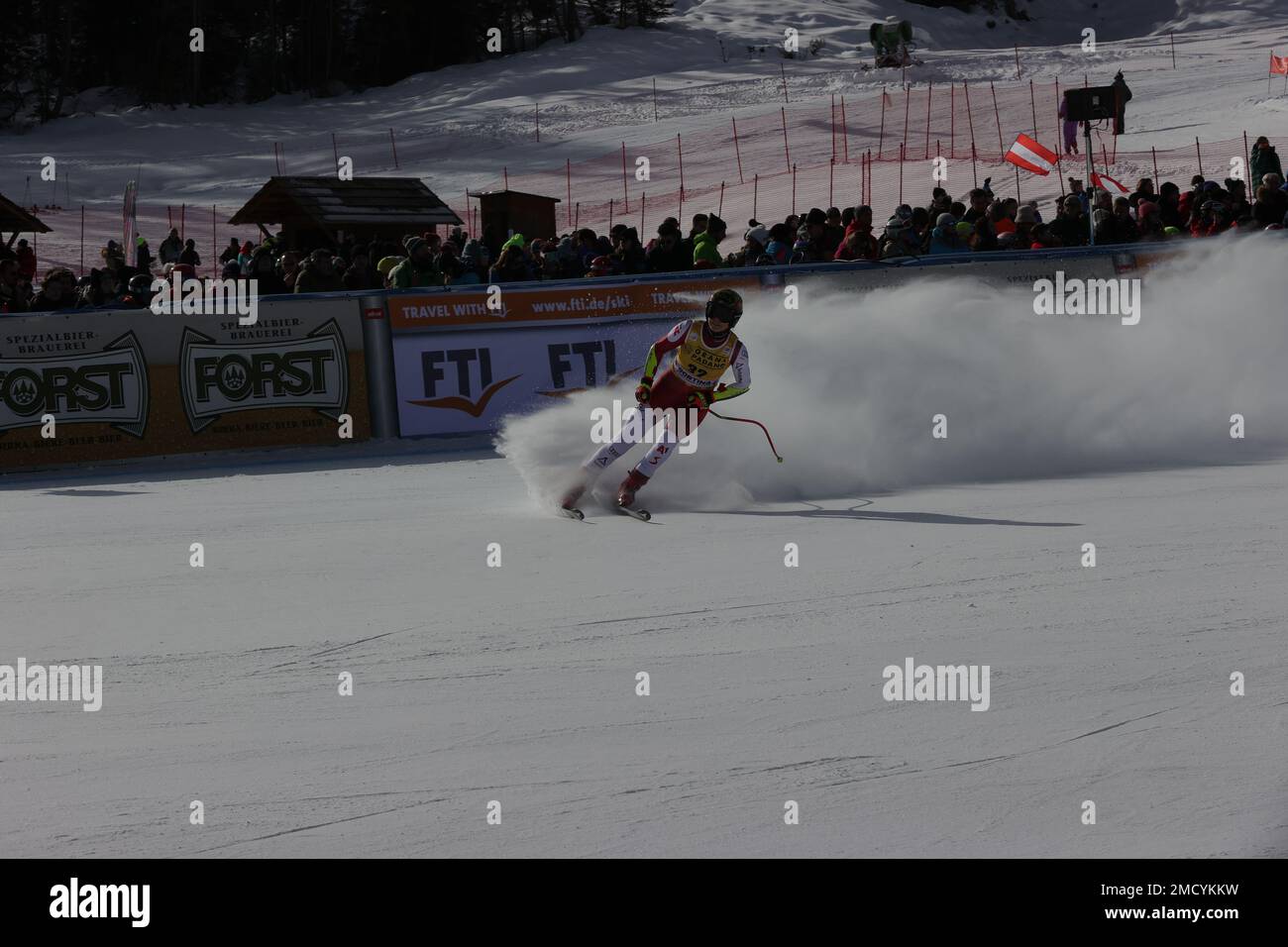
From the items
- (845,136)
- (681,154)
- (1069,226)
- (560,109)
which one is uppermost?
(560,109)

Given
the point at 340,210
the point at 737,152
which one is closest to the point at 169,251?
the point at 340,210

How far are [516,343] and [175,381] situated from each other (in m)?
3.53

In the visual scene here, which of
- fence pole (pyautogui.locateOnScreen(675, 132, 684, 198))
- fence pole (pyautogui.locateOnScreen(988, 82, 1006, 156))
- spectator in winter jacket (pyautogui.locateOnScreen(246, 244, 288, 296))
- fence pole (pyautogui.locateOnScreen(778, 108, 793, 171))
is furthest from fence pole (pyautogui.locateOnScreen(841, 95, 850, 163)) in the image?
spectator in winter jacket (pyautogui.locateOnScreen(246, 244, 288, 296))

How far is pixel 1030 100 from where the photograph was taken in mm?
39438

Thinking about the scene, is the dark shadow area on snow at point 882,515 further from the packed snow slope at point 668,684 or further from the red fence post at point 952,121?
the red fence post at point 952,121

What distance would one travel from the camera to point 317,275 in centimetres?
1476

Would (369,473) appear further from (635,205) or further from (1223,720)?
(635,205)

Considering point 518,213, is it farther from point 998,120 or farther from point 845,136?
point 998,120

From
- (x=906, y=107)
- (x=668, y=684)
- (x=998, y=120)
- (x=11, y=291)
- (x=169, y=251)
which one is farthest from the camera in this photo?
(x=906, y=107)

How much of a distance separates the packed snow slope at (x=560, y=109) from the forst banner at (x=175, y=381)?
1920 centimetres

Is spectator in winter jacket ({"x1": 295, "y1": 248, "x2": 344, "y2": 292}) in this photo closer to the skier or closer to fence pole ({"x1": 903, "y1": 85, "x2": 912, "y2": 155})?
the skier

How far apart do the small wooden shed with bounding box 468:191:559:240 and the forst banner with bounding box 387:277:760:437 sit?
1455 cm

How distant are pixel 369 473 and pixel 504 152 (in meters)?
33.2
